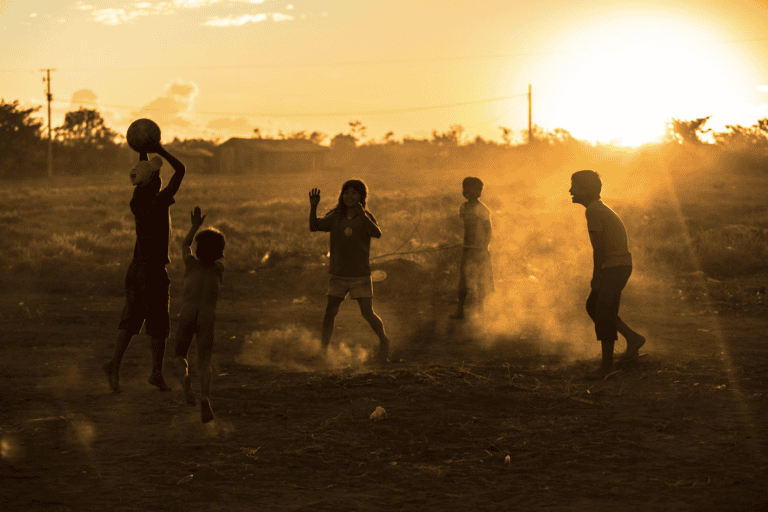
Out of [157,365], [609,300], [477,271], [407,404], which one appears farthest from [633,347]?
[157,365]

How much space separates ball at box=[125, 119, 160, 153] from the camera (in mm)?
5078

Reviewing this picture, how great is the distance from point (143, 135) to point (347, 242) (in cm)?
198

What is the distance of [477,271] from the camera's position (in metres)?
8.87

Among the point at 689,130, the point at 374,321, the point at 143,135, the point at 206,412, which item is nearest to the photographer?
the point at 206,412

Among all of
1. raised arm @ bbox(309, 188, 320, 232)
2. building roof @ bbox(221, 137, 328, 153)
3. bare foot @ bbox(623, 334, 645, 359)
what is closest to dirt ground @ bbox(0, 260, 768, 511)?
bare foot @ bbox(623, 334, 645, 359)

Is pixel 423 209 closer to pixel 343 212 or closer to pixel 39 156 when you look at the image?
pixel 343 212

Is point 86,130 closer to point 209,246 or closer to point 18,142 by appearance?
point 18,142

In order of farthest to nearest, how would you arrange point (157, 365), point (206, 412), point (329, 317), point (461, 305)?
1. point (461, 305)
2. point (329, 317)
3. point (157, 365)
4. point (206, 412)

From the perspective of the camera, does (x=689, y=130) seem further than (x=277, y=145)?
No

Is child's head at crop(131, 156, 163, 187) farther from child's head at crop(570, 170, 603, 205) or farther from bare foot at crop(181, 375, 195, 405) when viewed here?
child's head at crop(570, 170, 603, 205)

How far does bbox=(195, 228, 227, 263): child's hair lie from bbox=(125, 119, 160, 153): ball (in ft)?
2.54

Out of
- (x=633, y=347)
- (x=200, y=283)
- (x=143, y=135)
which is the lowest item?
(x=633, y=347)

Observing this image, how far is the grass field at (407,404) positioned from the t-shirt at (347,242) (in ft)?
2.74

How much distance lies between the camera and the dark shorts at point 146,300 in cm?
518
